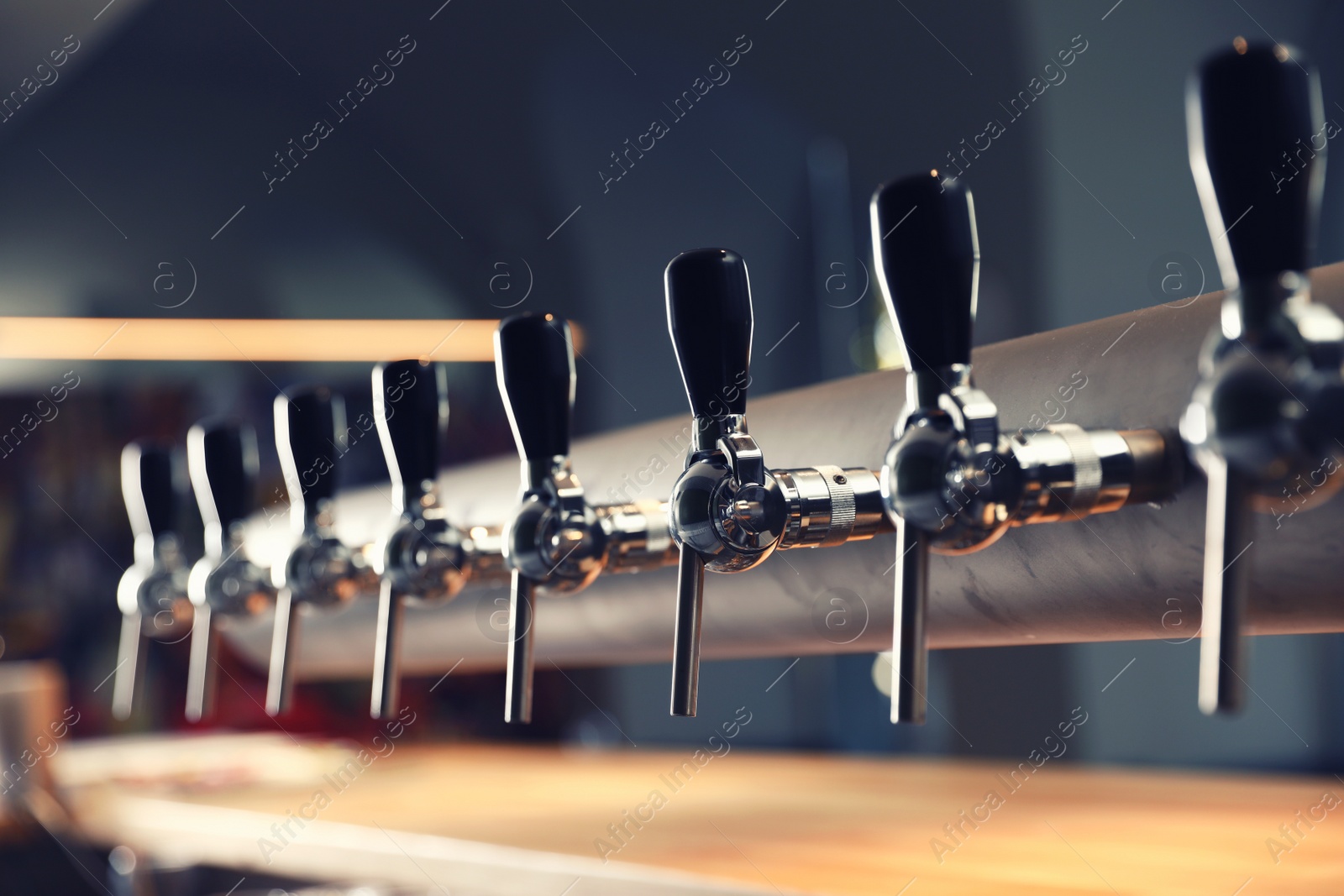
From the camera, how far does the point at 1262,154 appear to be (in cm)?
31

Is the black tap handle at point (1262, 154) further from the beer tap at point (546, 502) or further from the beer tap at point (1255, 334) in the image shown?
the beer tap at point (546, 502)

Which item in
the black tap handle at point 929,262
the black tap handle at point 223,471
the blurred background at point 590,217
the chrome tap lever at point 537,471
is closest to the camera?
the black tap handle at point 929,262

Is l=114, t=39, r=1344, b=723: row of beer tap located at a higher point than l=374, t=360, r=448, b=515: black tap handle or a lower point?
lower

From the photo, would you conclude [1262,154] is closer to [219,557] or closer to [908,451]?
Answer: [908,451]

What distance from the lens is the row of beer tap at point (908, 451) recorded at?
0.30 m

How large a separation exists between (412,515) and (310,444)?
0.53 feet

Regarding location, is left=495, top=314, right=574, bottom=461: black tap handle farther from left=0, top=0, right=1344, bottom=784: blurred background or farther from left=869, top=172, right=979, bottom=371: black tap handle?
left=0, top=0, right=1344, bottom=784: blurred background

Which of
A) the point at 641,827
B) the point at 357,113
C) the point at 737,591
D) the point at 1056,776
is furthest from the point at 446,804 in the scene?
the point at 357,113

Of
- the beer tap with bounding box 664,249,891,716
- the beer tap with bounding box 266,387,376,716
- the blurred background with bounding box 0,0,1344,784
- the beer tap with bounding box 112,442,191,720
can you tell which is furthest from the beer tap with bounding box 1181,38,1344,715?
the blurred background with bounding box 0,0,1344,784

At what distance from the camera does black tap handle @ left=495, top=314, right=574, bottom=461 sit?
1.98ft

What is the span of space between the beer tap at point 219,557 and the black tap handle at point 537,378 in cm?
37

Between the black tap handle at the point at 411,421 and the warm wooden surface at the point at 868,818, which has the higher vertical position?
the black tap handle at the point at 411,421

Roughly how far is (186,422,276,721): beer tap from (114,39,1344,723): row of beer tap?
0.22ft

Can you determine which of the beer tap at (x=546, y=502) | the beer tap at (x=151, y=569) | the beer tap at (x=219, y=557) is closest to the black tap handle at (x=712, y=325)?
the beer tap at (x=546, y=502)
